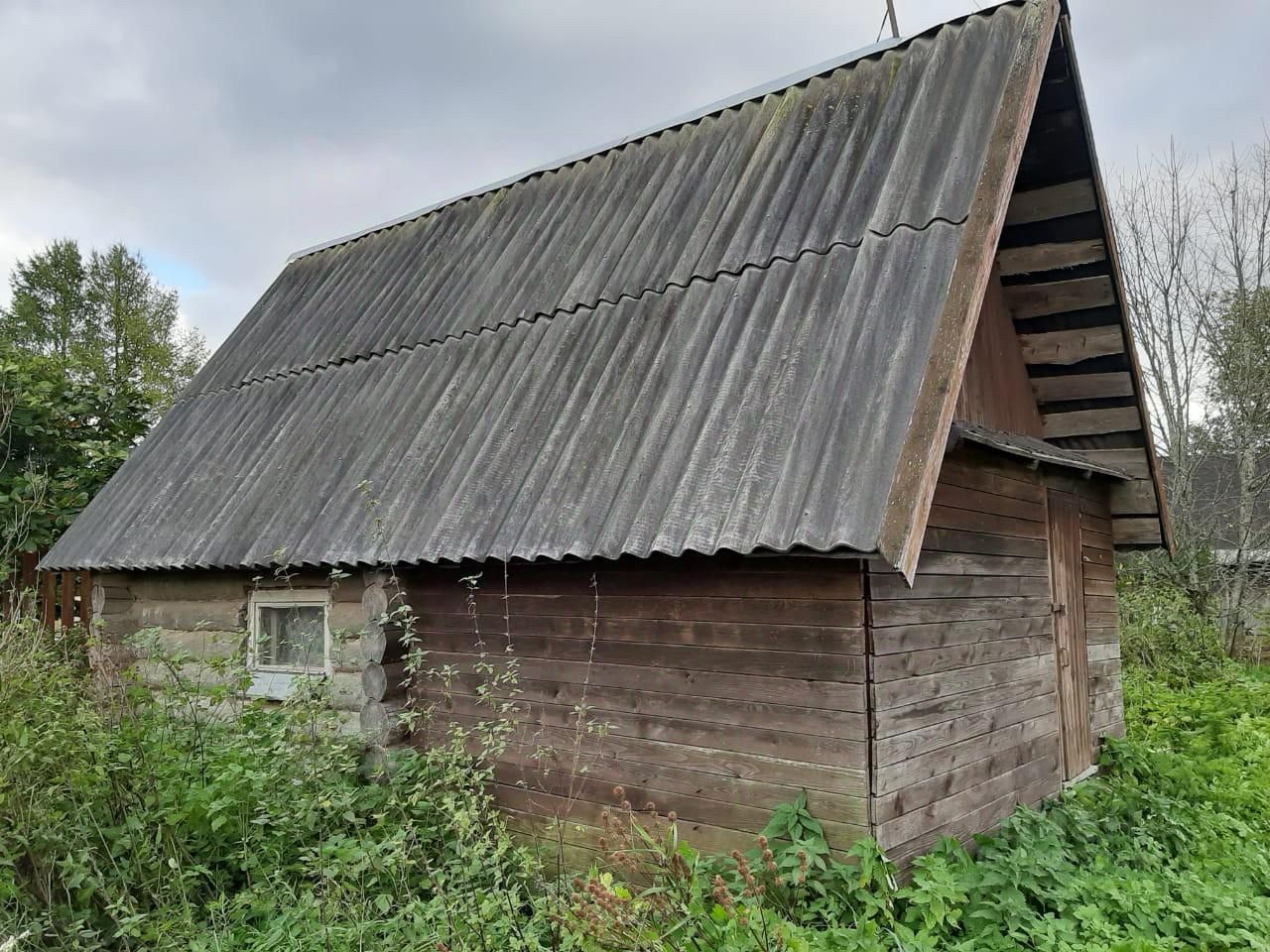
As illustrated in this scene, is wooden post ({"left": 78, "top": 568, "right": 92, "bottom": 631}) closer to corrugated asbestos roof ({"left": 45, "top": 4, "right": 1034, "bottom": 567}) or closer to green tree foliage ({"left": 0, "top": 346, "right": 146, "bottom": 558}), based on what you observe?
corrugated asbestos roof ({"left": 45, "top": 4, "right": 1034, "bottom": 567})

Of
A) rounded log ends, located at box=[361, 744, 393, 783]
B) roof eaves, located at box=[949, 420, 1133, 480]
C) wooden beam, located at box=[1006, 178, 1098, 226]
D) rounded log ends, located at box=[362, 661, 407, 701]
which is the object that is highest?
wooden beam, located at box=[1006, 178, 1098, 226]

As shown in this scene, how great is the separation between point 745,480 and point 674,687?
4.21 ft

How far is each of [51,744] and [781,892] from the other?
4169mm

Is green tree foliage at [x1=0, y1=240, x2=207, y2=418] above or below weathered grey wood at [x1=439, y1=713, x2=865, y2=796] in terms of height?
above

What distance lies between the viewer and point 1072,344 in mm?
6938

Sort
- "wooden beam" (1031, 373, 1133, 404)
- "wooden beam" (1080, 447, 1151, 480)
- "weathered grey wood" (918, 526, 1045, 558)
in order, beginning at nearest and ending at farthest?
1. "weathered grey wood" (918, 526, 1045, 558)
2. "wooden beam" (1031, 373, 1133, 404)
3. "wooden beam" (1080, 447, 1151, 480)

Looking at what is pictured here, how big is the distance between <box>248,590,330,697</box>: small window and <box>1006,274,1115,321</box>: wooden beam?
589 centimetres

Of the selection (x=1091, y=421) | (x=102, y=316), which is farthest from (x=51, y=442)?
(x=102, y=316)

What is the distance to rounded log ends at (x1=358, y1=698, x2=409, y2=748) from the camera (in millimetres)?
5770

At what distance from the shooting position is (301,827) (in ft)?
16.9

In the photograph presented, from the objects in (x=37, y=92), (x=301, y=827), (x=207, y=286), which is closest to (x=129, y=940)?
(x=301, y=827)

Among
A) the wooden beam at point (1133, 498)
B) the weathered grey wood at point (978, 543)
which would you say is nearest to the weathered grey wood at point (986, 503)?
the weathered grey wood at point (978, 543)

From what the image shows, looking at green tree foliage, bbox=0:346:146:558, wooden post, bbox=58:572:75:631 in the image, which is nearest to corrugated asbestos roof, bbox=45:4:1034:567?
wooden post, bbox=58:572:75:631

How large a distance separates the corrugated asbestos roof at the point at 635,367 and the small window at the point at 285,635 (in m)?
0.51
